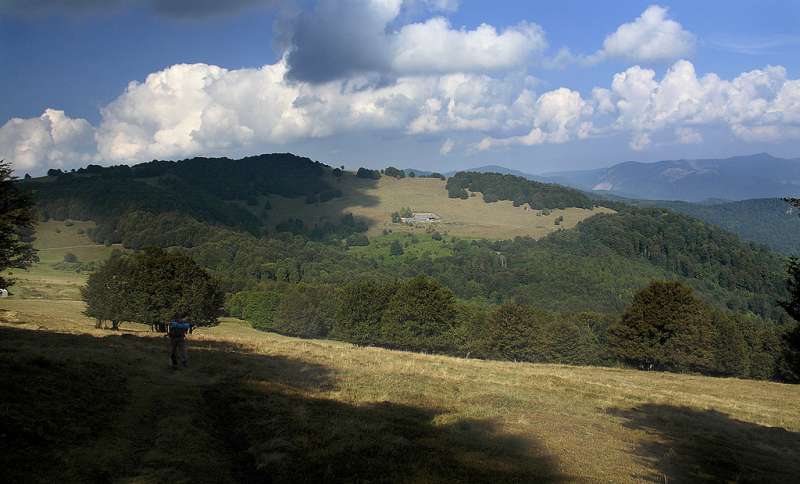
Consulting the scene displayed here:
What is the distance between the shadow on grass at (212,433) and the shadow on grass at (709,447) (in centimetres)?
422

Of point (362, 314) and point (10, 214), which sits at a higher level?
point (10, 214)

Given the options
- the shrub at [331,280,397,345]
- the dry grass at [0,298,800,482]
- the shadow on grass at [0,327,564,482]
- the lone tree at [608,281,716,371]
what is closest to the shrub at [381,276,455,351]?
the shrub at [331,280,397,345]

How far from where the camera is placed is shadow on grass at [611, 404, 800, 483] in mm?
15750

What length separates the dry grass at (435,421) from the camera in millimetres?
14094

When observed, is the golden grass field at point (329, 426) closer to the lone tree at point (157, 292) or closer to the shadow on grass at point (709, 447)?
the shadow on grass at point (709, 447)

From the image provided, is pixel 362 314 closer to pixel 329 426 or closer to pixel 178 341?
pixel 178 341

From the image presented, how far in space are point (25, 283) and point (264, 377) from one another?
142 metres

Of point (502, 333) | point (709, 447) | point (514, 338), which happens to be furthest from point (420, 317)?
point (709, 447)

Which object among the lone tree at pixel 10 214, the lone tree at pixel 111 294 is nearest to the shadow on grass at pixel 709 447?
the lone tree at pixel 10 214

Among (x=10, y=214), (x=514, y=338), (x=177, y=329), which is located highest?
(x=10, y=214)

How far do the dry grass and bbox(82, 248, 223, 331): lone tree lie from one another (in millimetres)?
48552

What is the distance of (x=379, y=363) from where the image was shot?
117 ft

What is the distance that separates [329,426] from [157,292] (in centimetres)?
7202

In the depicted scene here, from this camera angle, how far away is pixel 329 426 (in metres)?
16.6
